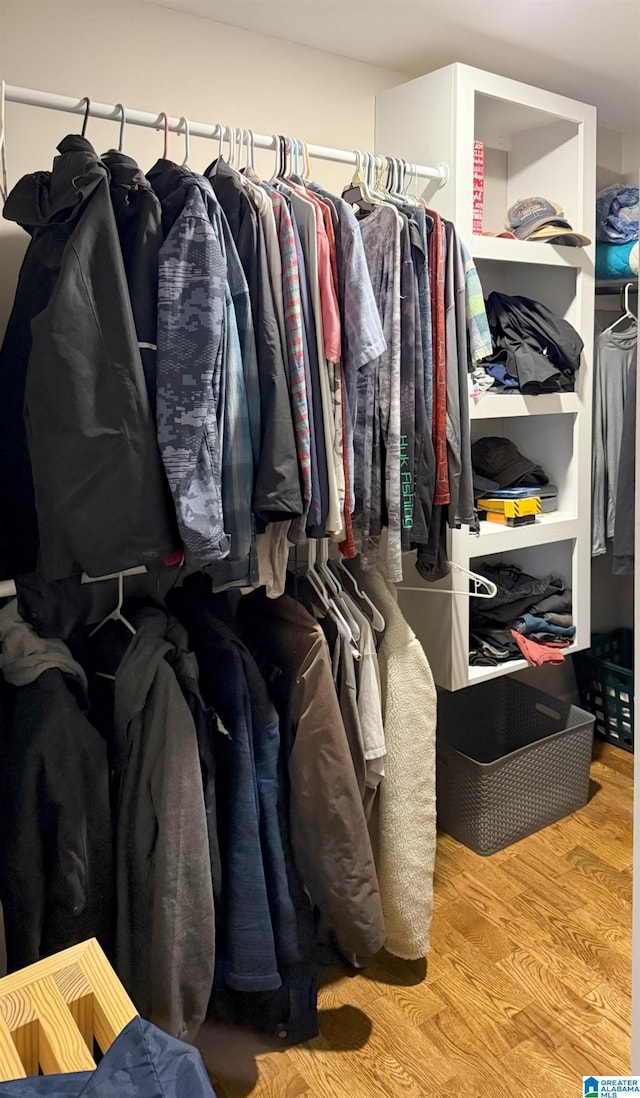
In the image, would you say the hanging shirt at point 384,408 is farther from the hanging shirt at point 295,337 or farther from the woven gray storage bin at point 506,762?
the woven gray storage bin at point 506,762

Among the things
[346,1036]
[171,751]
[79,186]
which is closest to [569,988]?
[346,1036]

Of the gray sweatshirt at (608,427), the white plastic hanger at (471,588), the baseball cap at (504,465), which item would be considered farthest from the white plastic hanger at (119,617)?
the gray sweatshirt at (608,427)

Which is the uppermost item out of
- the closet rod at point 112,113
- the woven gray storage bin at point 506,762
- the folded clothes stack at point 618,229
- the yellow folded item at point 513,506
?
the folded clothes stack at point 618,229

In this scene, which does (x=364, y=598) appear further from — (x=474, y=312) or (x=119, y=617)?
(x=474, y=312)

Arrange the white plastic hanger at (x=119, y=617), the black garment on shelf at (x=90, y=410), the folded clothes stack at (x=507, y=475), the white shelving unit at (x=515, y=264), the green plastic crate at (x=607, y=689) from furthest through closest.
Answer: the green plastic crate at (x=607, y=689)
the folded clothes stack at (x=507, y=475)
the white shelving unit at (x=515, y=264)
the white plastic hanger at (x=119, y=617)
the black garment on shelf at (x=90, y=410)

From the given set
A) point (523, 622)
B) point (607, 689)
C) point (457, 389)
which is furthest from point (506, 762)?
point (457, 389)

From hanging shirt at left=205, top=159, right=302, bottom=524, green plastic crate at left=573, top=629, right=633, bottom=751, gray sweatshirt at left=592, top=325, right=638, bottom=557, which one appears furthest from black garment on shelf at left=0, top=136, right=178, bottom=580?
green plastic crate at left=573, top=629, right=633, bottom=751

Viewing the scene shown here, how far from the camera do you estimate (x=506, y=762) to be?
2254 mm

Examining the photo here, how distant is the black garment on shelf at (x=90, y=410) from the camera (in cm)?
124

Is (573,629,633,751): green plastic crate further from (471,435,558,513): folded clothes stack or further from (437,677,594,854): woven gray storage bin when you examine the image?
(471,435,558,513): folded clothes stack

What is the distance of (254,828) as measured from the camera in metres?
1.56

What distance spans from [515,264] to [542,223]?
314mm

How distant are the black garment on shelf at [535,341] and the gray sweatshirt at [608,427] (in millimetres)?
346

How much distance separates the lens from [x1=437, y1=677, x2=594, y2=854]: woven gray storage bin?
227 centimetres
